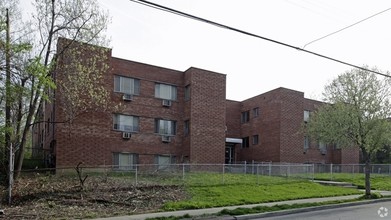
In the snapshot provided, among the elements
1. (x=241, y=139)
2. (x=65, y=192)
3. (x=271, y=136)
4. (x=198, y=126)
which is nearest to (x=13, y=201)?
(x=65, y=192)

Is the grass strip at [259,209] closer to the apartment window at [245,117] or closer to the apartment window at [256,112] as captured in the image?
the apartment window at [256,112]

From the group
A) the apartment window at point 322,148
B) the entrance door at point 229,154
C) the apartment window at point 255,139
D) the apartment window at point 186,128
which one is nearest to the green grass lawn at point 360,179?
the apartment window at point 322,148

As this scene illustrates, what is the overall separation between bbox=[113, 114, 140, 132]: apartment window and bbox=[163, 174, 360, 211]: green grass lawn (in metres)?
7.64

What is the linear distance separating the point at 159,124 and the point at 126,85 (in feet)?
12.9

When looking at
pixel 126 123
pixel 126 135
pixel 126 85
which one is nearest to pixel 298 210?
pixel 126 135

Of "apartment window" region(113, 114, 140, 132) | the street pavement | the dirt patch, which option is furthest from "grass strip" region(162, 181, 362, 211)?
"apartment window" region(113, 114, 140, 132)

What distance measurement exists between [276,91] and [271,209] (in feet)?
79.3

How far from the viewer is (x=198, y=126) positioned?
31109 mm

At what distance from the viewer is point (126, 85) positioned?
29109mm

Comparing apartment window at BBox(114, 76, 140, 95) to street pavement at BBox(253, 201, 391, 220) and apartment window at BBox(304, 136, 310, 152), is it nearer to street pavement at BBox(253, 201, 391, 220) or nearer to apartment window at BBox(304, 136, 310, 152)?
street pavement at BBox(253, 201, 391, 220)

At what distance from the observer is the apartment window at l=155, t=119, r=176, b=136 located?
30.6m

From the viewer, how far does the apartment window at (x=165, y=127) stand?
30.6m

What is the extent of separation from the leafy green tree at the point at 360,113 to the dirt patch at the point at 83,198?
8271 millimetres

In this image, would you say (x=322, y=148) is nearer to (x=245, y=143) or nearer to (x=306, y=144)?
(x=306, y=144)
